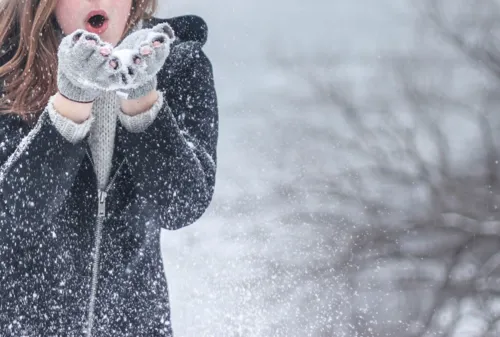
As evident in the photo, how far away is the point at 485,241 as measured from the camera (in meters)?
7.31

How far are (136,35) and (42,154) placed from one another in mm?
266

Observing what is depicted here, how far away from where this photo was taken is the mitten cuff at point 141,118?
1426 mm

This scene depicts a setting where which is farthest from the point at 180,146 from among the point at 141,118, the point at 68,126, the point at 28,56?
the point at 28,56

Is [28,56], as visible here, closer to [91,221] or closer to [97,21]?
[97,21]

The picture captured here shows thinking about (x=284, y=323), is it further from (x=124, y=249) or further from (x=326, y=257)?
(x=124, y=249)

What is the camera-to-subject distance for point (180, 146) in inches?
57.8

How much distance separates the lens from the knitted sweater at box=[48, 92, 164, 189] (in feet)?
4.68

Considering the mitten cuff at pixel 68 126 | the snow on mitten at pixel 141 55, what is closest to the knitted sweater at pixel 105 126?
the mitten cuff at pixel 68 126

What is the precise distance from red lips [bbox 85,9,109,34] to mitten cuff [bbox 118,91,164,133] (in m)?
0.16

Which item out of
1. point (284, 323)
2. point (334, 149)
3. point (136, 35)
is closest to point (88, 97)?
point (136, 35)

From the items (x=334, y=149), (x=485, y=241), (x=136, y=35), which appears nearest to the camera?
(x=136, y=35)

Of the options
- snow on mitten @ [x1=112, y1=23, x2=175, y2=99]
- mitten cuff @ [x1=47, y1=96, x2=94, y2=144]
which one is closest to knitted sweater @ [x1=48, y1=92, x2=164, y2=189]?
mitten cuff @ [x1=47, y1=96, x2=94, y2=144]

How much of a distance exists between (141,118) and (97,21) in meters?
0.21

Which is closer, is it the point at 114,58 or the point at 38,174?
the point at 114,58
